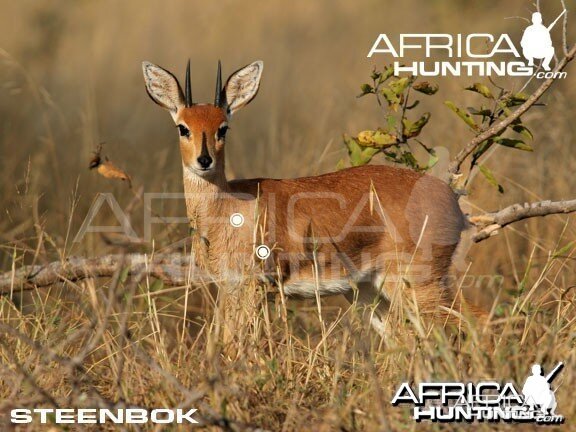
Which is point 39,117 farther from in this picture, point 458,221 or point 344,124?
point 458,221

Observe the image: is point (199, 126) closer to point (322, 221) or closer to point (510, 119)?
point (322, 221)

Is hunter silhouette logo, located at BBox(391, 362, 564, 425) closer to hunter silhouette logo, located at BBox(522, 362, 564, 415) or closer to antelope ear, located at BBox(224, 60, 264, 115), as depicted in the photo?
hunter silhouette logo, located at BBox(522, 362, 564, 415)

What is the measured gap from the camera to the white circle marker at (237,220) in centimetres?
593

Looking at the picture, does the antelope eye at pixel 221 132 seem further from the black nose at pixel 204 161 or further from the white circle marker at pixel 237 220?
the white circle marker at pixel 237 220

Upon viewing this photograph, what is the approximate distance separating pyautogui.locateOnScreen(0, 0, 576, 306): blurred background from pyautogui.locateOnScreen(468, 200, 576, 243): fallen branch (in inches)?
9.9

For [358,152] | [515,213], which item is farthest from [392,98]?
[515,213]

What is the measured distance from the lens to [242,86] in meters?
6.12

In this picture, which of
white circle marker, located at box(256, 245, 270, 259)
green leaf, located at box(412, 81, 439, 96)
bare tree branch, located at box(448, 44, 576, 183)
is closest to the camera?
bare tree branch, located at box(448, 44, 576, 183)

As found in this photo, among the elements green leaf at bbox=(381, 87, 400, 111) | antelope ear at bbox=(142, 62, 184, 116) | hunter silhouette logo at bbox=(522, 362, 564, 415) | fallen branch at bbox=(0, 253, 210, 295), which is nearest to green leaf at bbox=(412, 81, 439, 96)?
green leaf at bbox=(381, 87, 400, 111)

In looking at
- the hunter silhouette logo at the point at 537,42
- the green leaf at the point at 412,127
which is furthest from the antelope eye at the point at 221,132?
the hunter silhouette logo at the point at 537,42

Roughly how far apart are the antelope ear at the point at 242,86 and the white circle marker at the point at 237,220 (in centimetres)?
69

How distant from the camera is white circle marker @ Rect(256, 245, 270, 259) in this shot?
5729 mm

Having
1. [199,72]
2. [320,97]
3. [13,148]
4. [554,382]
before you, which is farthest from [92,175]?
[554,382]

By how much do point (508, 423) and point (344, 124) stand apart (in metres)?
6.67
